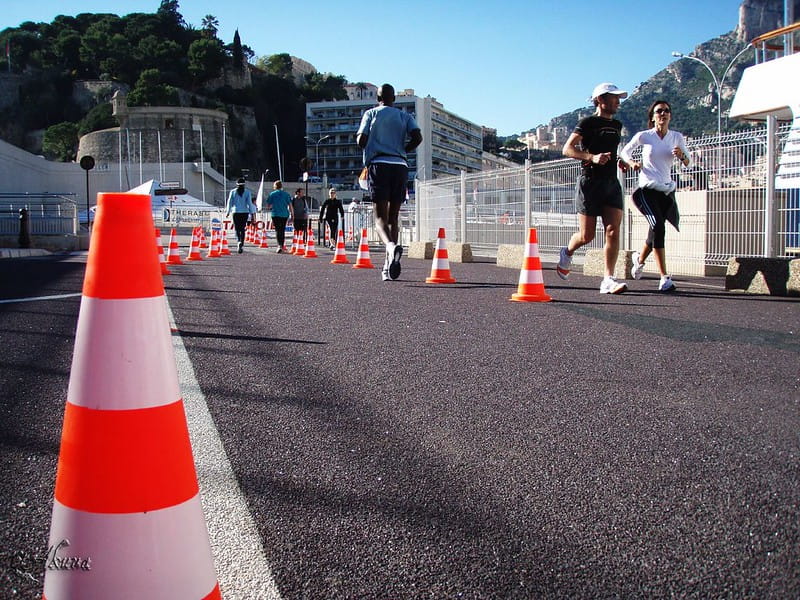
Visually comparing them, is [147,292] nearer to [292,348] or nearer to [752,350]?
[292,348]

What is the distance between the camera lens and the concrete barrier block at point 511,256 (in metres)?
13.2

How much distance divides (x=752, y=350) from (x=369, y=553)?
142 inches

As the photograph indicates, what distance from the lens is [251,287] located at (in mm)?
9430

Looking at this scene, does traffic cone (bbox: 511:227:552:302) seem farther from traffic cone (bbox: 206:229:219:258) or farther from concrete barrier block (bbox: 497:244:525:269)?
traffic cone (bbox: 206:229:219:258)

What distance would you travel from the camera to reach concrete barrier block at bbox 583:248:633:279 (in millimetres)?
10789

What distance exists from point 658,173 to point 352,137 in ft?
460

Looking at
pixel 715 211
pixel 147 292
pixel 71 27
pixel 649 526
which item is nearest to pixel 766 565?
pixel 649 526

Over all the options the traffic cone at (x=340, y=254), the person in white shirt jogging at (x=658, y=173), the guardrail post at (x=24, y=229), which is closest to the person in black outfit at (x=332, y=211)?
the traffic cone at (x=340, y=254)

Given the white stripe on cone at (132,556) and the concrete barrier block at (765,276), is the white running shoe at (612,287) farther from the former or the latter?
the white stripe on cone at (132,556)

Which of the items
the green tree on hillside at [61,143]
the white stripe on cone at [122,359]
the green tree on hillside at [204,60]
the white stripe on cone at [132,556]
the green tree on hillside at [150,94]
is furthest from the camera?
the green tree on hillside at [204,60]

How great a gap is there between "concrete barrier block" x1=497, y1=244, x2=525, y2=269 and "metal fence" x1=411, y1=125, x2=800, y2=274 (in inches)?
42.3

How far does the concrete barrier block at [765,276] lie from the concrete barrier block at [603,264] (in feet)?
5.92

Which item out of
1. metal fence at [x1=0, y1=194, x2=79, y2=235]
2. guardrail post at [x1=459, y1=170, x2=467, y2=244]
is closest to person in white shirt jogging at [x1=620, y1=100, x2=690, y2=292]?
guardrail post at [x1=459, y1=170, x2=467, y2=244]

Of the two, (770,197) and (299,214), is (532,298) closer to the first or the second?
(770,197)
